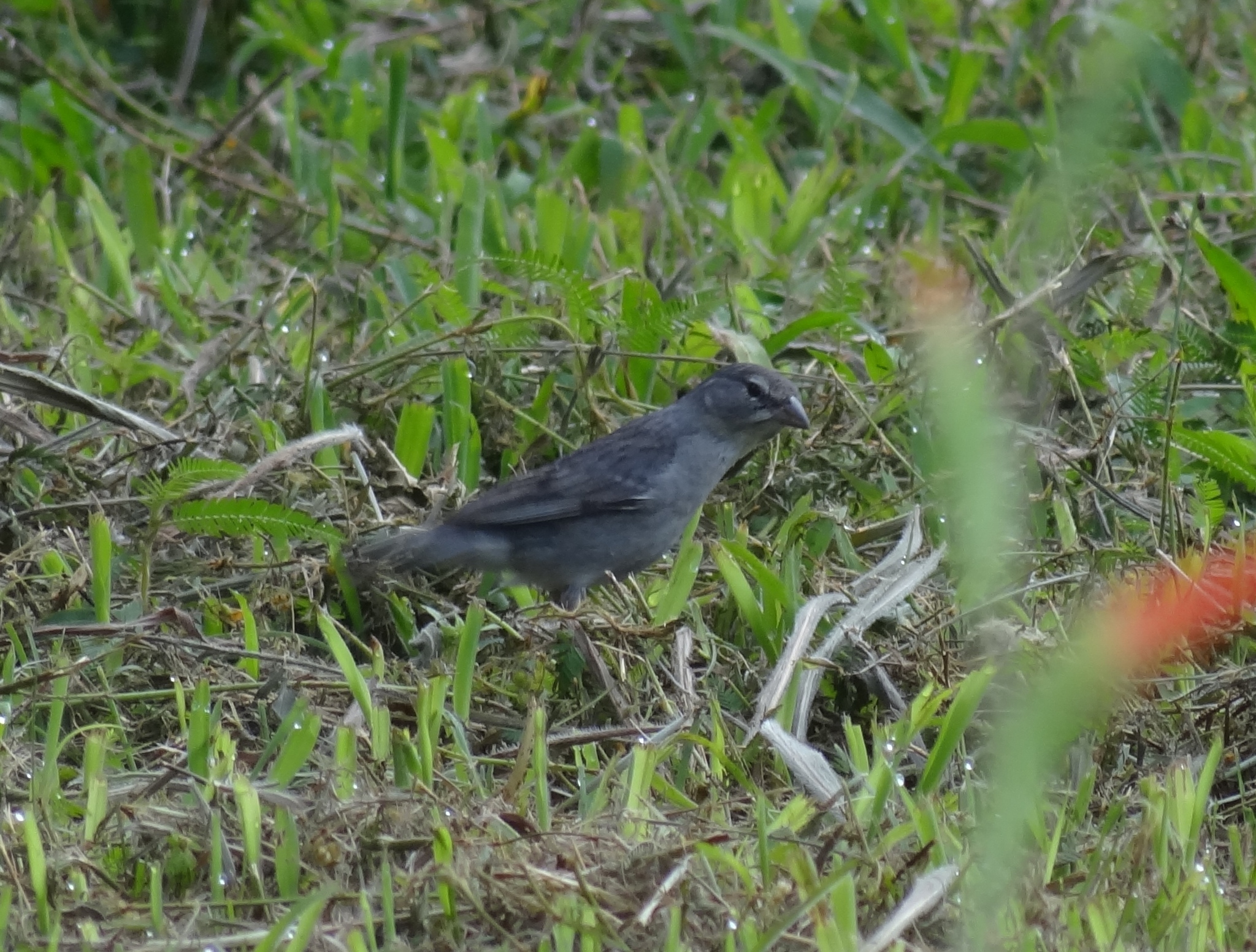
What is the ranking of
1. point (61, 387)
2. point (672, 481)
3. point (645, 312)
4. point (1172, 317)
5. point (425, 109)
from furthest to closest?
point (425, 109)
point (1172, 317)
point (645, 312)
point (672, 481)
point (61, 387)

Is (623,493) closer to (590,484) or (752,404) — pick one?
(590,484)

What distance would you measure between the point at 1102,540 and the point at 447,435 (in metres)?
1.89

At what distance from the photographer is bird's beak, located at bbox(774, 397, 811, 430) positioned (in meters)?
4.57

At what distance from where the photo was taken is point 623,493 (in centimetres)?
452

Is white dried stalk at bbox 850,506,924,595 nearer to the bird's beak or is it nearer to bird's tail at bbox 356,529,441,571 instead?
the bird's beak

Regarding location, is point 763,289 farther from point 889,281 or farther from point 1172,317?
point 1172,317

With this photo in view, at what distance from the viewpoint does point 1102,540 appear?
446 cm

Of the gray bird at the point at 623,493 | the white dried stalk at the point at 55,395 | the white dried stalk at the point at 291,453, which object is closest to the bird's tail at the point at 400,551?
the gray bird at the point at 623,493

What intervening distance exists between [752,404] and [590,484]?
0.52 m

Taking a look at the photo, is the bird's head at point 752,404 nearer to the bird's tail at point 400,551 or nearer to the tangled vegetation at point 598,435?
the tangled vegetation at point 598,435

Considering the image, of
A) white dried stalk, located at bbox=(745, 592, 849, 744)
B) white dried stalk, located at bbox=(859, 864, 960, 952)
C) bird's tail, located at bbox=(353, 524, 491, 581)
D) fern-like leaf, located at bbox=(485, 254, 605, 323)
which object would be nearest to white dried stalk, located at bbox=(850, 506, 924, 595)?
white dried stalk, located at bbox=(745, 592, 849, 744)

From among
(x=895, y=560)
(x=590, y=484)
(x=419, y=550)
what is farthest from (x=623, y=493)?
(x=895, y=560)

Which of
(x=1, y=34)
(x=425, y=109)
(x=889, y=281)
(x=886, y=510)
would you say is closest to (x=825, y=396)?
(x=886, y=510)

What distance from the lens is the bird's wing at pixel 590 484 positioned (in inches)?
177
